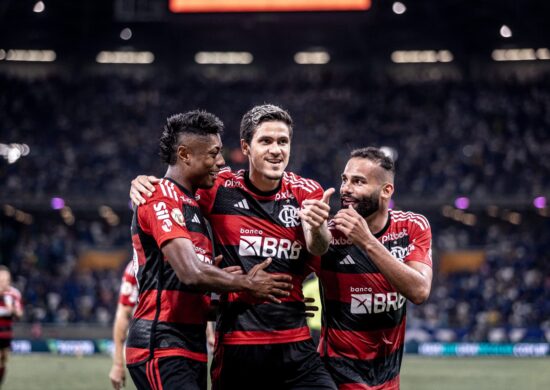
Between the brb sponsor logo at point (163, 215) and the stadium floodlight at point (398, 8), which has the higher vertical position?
the stadium floodlight at point (398, 8)

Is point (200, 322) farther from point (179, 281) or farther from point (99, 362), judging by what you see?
point (99, 362)

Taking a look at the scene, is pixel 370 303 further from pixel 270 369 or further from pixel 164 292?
pixel 164 292

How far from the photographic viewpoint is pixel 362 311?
611 cm

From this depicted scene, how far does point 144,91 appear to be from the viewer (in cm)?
4294

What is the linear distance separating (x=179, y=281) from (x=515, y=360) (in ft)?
69.1

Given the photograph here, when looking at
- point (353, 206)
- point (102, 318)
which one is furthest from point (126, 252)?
point (353, 206)

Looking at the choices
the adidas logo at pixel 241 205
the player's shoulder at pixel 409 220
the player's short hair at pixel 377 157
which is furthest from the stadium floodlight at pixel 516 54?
the adidas logo at pixel 241 205

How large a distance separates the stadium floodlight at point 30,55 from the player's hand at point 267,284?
41.3 metres

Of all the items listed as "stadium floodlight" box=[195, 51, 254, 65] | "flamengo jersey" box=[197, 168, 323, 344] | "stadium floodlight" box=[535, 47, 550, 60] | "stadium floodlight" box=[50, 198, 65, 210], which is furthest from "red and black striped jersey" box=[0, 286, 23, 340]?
"stadium floodlight" box=[535, 47, 550, 60]

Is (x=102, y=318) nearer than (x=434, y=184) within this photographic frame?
Yes

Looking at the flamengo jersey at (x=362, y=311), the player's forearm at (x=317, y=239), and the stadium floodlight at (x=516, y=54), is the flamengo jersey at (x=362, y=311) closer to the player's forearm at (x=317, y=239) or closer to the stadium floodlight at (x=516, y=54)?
the player's forearm at (x=317, y=239)

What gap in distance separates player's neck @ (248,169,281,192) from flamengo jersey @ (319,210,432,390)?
1.81ft

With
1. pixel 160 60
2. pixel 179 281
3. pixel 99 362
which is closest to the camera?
pixel 179 281

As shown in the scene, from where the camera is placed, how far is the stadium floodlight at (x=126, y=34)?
138 ft
